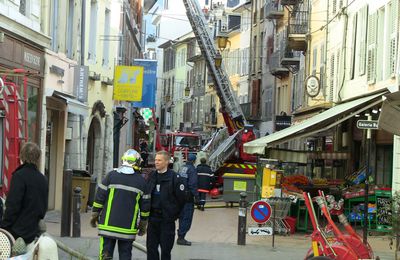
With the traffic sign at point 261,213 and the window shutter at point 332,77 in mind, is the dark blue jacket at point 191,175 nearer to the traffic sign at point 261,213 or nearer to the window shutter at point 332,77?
the traffic sign at point 261,213

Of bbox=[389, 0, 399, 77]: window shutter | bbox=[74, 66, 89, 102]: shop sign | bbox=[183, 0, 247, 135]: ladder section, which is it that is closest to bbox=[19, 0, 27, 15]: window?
bbox=[74, 66, 89, 102]: shop sign

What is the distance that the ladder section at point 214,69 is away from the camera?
129 feet

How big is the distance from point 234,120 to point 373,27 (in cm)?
1727

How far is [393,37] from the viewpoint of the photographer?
65.7 ft

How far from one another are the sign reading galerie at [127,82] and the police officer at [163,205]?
18467 mm

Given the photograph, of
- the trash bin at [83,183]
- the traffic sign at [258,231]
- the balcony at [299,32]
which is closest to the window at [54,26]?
the trash bin at [83,183]

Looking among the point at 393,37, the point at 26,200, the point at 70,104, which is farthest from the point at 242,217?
the point at 26,200

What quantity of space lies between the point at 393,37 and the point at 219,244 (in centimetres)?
713

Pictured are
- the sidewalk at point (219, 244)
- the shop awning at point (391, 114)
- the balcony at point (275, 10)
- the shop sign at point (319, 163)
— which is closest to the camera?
the shop awning at point (391, 114)

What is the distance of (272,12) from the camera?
43875mm

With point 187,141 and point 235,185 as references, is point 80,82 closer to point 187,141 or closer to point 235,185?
point 235,185

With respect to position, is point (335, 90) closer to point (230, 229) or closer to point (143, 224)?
point (230, 229)

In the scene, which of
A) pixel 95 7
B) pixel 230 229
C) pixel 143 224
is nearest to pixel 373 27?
pixel 230 229

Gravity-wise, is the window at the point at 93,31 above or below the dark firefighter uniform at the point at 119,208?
above
